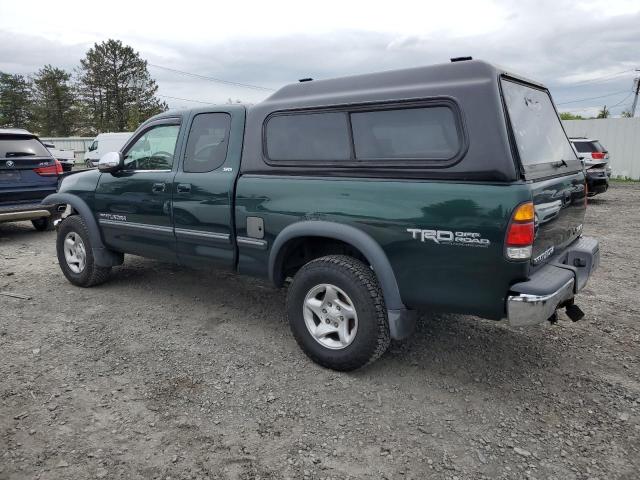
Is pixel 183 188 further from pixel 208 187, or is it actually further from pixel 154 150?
pixel 154 150

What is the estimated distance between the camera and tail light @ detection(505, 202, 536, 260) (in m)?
2.59

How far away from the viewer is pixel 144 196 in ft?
14.8

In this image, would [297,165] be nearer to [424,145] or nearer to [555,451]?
[424,145]

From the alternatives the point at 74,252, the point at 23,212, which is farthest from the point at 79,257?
the point at 23,212

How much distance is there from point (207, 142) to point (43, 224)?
634 centimetres

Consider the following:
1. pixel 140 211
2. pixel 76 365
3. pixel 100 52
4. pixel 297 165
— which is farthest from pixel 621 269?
pixel 100 52

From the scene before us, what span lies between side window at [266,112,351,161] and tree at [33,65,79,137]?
55.2 m

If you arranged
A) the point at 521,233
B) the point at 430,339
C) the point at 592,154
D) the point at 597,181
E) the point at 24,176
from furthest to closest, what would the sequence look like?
the point at 592,154
the point at 597,181
the point at 24,176
the point at 430,339
the point at 521,233

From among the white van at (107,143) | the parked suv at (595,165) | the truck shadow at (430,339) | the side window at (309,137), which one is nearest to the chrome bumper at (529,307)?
the truck shadow at (430,339)

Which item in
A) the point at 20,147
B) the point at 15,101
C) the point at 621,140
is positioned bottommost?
the point at 621,140

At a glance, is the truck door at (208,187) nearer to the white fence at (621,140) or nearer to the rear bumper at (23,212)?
the rear bumper at (23,212)

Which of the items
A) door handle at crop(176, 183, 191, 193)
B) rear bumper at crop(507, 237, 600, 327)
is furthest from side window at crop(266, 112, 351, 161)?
rear bumper at crop(507, 237, 600, 327)

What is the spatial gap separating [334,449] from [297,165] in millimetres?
1973

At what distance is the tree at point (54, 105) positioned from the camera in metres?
50.3
